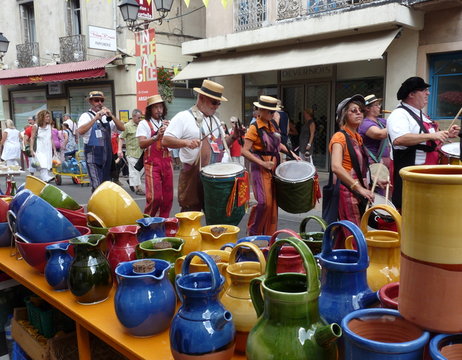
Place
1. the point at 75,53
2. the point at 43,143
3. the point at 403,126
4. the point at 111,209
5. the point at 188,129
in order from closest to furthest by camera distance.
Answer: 1. the point at 111,209
2. the point at 403,126
3. the point at 188,129
4. the point at 43,143
5. the point at 75,53

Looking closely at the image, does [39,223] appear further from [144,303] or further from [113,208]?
[144,303]

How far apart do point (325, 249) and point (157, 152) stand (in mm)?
3452

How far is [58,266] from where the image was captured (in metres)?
1.74

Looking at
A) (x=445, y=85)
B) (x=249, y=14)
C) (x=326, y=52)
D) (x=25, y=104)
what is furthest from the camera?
(x=25, y=104)

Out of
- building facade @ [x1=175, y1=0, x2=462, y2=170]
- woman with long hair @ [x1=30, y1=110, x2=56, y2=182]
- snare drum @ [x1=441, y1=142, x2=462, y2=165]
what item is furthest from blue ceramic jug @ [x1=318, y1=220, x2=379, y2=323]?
woman with long hair @ [x1=30, y1=110, x2=56, y2=182]

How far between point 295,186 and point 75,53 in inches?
516

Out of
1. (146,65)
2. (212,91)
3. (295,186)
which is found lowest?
(295,186)

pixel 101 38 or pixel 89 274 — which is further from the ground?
pixel 101 38

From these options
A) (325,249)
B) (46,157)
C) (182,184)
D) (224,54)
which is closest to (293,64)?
(224,54)

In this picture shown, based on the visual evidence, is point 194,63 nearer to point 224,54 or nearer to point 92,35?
point 224,54

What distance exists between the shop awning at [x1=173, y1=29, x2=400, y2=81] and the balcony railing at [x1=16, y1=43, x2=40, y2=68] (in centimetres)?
786

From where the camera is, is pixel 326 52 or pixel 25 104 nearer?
pixel 326 52

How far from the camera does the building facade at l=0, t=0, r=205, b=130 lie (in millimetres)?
13172

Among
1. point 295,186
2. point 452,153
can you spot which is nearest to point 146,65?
point 295,186
